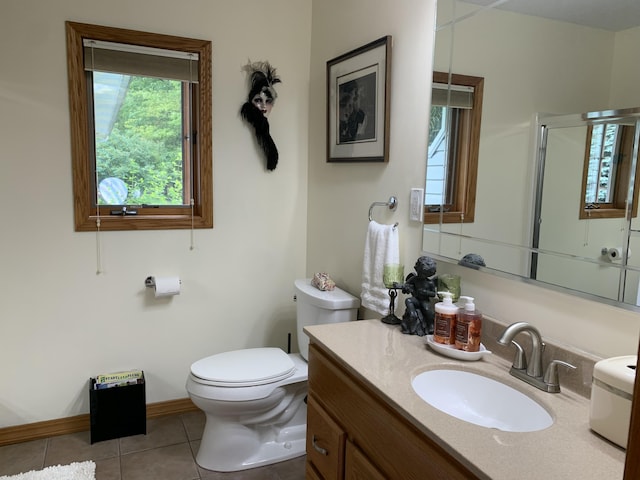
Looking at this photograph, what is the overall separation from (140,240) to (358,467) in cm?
169

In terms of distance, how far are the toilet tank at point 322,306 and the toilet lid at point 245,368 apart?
195 mm

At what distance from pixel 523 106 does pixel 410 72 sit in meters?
0.58

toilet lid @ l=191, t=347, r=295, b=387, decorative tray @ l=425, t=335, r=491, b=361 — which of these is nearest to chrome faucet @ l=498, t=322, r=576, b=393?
decorative tray @ l=425, t=335, r=491, b=361

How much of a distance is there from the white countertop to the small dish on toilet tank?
0.03 metres

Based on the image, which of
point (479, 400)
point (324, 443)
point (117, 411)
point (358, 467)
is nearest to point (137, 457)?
point (117, 411)

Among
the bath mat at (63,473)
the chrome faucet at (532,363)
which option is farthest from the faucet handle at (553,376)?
the bath mat at (63,473)

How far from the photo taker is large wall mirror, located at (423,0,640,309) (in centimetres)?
120

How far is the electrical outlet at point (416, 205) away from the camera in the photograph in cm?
189

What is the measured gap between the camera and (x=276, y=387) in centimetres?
217

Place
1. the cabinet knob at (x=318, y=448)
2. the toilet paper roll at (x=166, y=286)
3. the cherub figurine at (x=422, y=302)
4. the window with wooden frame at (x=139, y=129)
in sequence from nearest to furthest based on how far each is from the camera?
the cabinet knob at (x=318, y=448), the cherub figurine at (x=422, y=302), the window with wooden frame at (x=139, y=129), the toilet paper roll at (x=166, y=286)

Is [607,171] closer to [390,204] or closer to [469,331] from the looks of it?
[469,331]

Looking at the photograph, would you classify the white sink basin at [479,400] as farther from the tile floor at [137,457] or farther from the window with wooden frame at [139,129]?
the window with wooden frame at [139,129]

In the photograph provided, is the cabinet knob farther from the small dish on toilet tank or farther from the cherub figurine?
the small dish on toilet tank

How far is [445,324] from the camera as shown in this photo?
154 centimetres
